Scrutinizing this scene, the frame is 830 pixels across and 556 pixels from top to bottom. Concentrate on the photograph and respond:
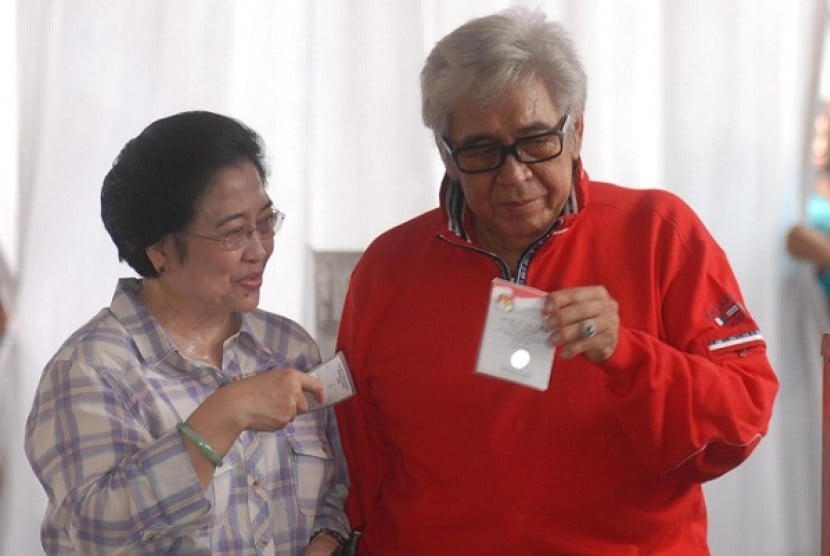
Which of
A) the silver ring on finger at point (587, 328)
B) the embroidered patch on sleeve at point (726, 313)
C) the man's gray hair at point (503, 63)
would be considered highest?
the man's gray hair at point (503, 63)

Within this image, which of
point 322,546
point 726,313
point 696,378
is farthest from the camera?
point 322,546

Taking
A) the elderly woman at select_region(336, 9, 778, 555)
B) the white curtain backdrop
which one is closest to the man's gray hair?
the elderly woman at select_region(336, 9, 778, 555)

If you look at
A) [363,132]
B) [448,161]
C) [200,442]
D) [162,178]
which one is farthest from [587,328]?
[363,132]

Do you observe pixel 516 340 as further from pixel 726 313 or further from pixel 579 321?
pixel 726 313

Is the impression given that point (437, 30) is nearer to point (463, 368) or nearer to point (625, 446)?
point (463, 368)

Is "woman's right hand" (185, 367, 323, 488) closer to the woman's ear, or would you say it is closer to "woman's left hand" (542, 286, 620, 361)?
the woman's ear

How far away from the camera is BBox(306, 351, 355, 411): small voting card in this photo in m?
1.70

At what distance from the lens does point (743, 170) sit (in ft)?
7.77

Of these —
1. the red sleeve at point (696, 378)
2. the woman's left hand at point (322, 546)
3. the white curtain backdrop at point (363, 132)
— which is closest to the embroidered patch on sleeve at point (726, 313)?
the red sleeve at point (696, 378)

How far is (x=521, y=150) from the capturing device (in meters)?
1.54

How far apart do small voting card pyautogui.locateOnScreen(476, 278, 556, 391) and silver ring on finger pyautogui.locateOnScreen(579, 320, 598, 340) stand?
49 mm

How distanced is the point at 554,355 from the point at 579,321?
0.58 ft

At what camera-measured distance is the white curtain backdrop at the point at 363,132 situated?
7.27 ft

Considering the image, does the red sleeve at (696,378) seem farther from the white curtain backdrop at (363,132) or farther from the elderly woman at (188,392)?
the white curtain backdrop at (363,132)
